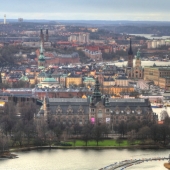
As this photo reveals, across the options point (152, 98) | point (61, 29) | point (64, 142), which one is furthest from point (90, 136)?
point (61, 29)

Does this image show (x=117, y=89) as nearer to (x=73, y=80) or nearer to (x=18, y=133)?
(x=73, y=80)

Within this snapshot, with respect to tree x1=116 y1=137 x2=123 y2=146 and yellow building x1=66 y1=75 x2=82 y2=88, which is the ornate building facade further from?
yellow building x1=66 y1=75 x2=82 y2=88

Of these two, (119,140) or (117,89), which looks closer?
(119,140)

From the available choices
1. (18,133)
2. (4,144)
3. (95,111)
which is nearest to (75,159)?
(4,144)

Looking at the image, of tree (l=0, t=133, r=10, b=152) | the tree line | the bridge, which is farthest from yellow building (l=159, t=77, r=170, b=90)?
the bridge

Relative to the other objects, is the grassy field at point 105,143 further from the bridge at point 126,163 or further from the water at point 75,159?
the bridge at point 126,163
